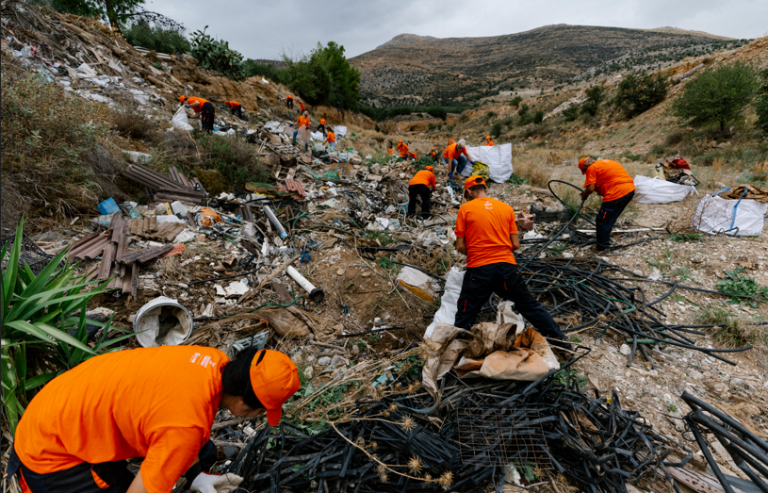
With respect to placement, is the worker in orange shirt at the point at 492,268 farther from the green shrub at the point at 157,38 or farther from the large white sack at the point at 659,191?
the green shrub at the point at 157,38

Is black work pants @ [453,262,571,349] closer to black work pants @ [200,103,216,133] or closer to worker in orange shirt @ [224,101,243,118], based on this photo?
black work pants @ [200,103,216,133]

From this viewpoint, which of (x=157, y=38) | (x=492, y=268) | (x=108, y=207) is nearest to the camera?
(x=492, y=268)

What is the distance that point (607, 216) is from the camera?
15.9 feet

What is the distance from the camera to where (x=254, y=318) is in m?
3.49

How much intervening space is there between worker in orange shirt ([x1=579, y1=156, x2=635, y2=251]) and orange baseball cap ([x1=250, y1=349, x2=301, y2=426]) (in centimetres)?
537

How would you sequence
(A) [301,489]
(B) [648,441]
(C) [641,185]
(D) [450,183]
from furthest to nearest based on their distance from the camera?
(D) [450,183] → (C) [641,185] → (B) [648,441] → (A) [301,489]

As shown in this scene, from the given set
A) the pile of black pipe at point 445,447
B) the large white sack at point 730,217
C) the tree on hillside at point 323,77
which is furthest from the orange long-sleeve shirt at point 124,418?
the tree on hillside at point 323,77

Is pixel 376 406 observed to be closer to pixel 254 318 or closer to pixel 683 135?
pixel 254 318

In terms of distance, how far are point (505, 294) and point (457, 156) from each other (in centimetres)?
676

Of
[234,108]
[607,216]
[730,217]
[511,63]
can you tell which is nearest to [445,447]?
[607,216]

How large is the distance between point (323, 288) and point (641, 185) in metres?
7.24

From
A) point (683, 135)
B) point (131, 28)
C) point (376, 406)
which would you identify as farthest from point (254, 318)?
point (131, 28)

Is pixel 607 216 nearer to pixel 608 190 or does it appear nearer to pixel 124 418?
pixel 608 190

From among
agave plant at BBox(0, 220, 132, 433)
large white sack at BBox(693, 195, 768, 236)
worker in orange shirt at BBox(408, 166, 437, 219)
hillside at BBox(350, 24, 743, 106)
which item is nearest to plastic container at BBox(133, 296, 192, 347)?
agave plant at BBox(0, 220, 132, 433)
